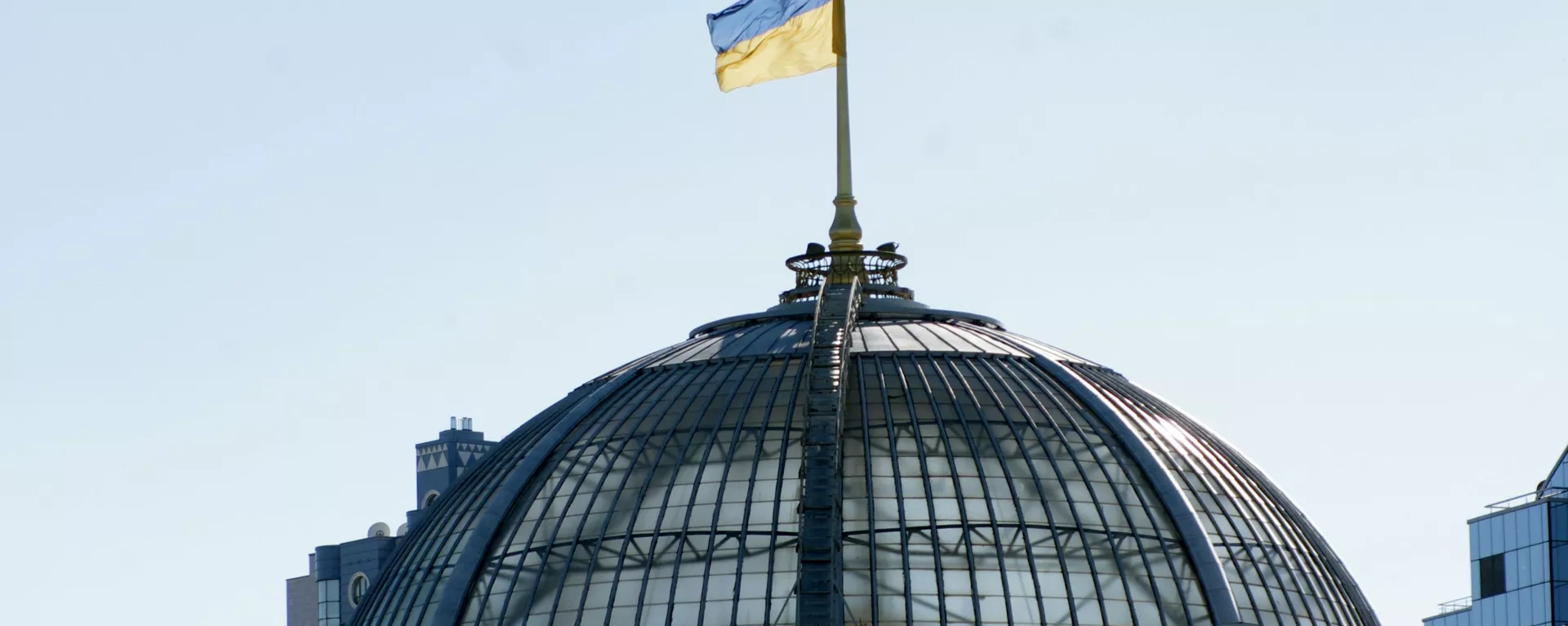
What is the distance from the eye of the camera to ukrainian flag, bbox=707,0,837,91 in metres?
88.4

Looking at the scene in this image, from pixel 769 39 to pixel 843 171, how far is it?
519 centimetres

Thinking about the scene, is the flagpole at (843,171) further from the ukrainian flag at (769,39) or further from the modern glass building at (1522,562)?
the modern glass building at (1522,562)

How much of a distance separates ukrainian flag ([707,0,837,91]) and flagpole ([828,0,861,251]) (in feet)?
6.60

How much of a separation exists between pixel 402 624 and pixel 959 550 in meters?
14.5

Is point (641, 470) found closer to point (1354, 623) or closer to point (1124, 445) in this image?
point (1124, 445)

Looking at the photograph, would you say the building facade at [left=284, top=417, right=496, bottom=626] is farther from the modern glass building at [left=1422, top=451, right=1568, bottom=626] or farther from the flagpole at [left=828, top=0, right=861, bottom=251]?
the modern glass building at [left=1422, top=451, right=1568, bottom=626]

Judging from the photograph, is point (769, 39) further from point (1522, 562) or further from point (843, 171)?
point (1522, 562)

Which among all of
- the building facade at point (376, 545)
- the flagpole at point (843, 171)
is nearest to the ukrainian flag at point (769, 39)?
the flagpole at point (843, 171)

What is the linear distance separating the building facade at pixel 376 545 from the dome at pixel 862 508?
2040cm

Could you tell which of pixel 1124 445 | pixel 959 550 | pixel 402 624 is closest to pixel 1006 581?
pixel 959 550

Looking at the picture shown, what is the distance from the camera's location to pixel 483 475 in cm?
8288

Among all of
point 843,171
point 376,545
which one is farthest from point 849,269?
point 376,545

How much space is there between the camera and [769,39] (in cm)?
8838

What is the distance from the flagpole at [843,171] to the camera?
90062mm
